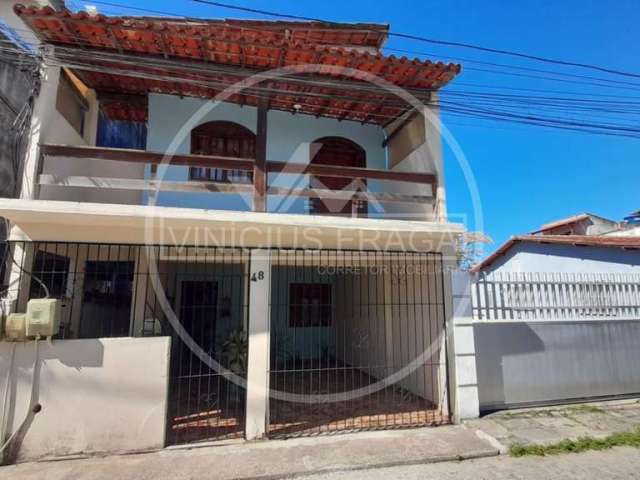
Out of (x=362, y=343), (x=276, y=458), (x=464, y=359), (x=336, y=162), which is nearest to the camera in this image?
(x=276, y=458)

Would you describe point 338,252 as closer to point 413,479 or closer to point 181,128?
point 413,479

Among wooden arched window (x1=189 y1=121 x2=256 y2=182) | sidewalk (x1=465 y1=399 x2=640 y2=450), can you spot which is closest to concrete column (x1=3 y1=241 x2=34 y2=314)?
wooden arched window (x1=189 y1=121 x2=256 y2=182)

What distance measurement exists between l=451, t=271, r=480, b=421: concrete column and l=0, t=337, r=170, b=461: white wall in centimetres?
503

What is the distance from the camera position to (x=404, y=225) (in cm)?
618

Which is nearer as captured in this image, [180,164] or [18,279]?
[18,279]

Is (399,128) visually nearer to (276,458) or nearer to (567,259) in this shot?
(276,458)

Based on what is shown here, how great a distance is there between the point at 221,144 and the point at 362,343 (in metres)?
6.67

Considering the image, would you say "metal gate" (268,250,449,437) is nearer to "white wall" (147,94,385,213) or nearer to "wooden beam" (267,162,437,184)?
"wooden beam" (267,162,437,184)

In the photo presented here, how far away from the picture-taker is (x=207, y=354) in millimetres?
8484

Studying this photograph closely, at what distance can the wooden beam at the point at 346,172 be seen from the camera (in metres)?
6.39

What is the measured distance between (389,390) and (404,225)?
187 inches

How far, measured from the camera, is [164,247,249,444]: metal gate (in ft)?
21.0

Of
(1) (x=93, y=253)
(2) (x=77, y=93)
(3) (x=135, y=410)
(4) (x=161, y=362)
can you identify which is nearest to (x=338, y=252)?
(4) (x=161, y=362)

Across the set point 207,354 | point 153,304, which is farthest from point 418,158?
point 153,304
